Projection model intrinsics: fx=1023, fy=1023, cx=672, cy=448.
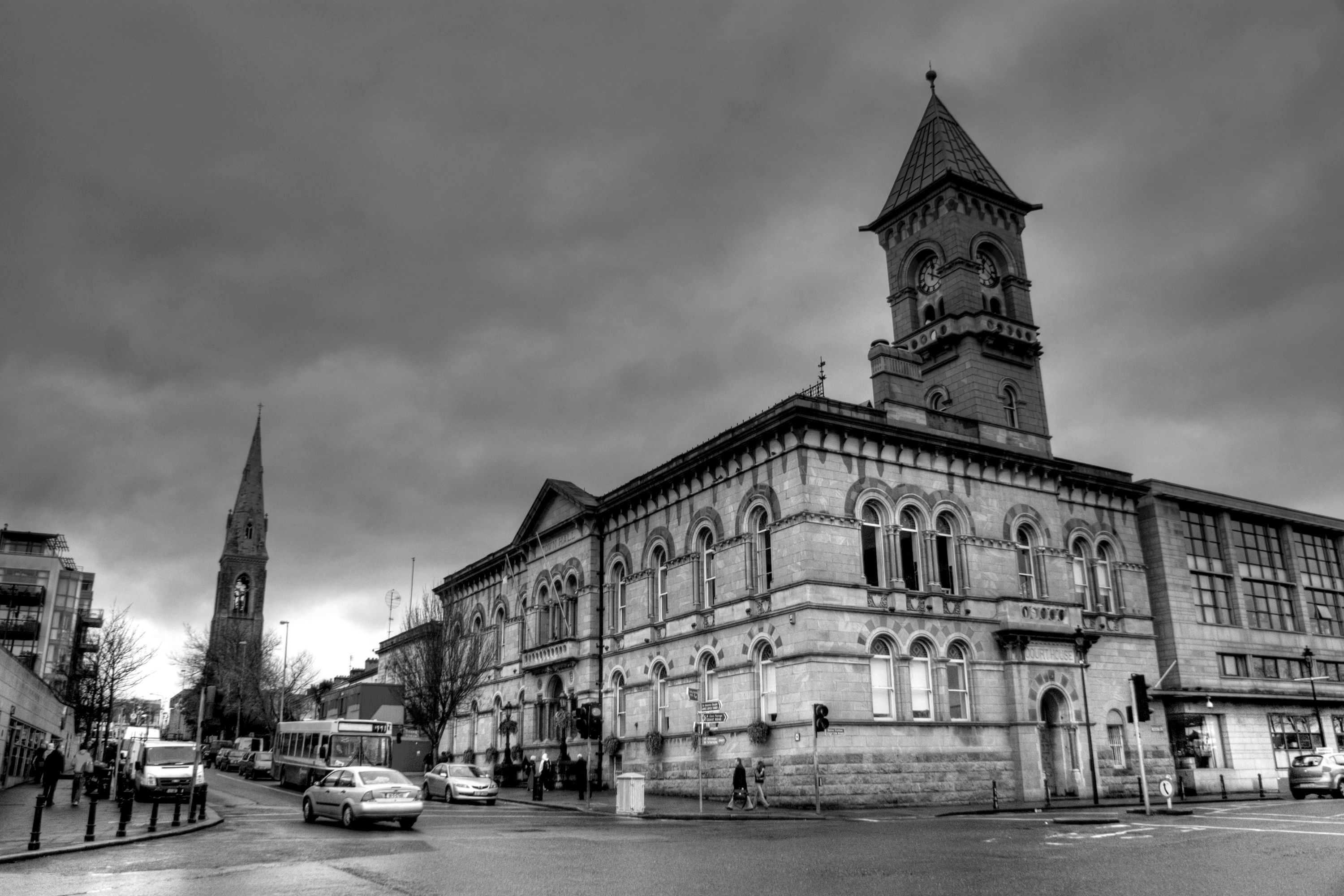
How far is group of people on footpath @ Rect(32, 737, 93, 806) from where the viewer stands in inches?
1113

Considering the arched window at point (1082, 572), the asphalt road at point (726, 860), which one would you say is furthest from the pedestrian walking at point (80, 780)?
the arched window at point (1082, 572)

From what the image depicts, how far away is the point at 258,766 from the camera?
60.8m

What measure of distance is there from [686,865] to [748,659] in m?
20.2

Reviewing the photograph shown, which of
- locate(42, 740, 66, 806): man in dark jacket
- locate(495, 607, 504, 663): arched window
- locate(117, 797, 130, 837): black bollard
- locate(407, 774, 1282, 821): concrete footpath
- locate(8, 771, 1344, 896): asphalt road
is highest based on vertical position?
locate(495, 607, 504, 663): arched window

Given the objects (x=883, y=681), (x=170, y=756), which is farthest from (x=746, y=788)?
(x=170, y=756)

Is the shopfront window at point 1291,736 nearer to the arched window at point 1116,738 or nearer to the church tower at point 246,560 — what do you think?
the arched window at point 1116,738

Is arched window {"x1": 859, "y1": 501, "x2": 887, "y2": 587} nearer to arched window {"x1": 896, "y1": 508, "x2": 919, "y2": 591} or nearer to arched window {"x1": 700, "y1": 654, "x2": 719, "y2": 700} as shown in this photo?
arched window {"x1": 896, "y1": 508, "x2": 919, "y2": 591}

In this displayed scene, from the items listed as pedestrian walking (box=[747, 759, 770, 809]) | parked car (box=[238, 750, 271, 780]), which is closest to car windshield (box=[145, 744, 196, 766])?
pedestrian walking (box=[747, 759, 770, 809])

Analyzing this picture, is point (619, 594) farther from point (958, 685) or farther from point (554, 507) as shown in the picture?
point (958, 685)

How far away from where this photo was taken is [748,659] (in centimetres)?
3622

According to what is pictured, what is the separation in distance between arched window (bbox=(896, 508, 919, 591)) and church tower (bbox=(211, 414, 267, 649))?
105279 mm

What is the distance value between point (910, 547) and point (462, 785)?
1836 centimetres

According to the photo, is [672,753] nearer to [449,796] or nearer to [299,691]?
[449,796]

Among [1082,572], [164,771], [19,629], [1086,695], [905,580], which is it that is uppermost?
[19,629]
